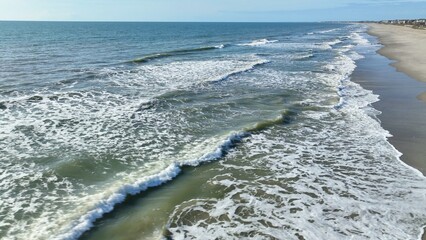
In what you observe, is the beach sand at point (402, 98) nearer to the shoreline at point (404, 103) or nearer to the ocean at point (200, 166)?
the shoreline at point (404, 103)

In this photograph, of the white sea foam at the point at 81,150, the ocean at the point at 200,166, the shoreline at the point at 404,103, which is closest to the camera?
the ocean at the point at 200,166

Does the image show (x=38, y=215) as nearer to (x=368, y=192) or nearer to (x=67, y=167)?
(x=67, y=167)

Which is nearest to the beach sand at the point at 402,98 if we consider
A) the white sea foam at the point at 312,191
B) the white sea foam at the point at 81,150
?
the white sea foam at the point at 312,191

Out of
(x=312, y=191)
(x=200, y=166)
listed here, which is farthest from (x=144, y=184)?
(x=312, y=191)

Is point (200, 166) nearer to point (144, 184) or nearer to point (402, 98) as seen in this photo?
point (144, 184)

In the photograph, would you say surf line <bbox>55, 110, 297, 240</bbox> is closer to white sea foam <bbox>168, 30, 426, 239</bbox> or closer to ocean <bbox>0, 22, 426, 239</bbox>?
ocean <bbox>0, 22, 426, 239</bbox>

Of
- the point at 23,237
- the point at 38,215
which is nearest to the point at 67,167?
the point at 38,215
